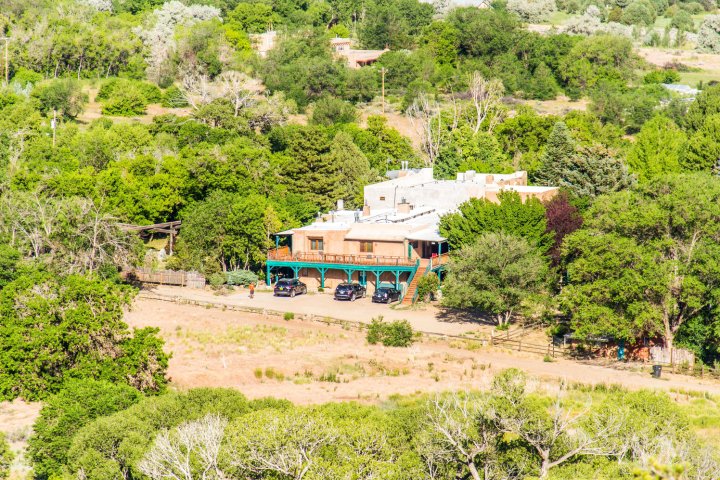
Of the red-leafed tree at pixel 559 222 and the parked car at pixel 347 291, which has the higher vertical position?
the red-leafed tree at pixel 559 222

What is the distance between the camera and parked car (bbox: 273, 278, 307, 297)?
59688 millimetres

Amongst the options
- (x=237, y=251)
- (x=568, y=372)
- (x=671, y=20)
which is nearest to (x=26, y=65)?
(x=237, y=251)

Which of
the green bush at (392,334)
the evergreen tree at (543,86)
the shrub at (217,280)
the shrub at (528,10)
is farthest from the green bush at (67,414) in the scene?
the shrub at (528,10)

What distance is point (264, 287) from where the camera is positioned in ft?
205

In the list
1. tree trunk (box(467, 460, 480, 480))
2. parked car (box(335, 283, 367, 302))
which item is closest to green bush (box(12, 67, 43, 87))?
parked car (box(335, 283, 367, 302))

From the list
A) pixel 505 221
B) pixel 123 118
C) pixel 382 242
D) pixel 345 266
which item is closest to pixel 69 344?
pixel 345 266

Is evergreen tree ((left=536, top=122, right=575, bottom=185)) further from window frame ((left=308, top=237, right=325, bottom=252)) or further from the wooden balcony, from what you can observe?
window frame ((left=308, top=237, right=325, bottom=252))

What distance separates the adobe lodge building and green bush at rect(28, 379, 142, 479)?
22.8 meters

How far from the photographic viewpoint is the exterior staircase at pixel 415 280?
57500 mm

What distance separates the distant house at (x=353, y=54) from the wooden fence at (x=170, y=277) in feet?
203

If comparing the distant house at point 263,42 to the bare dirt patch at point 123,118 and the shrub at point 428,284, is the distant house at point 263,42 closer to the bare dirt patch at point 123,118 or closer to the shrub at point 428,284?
the bare dirt patch at point 123,118

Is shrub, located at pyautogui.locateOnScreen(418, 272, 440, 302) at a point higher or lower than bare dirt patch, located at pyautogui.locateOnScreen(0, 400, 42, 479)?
higher

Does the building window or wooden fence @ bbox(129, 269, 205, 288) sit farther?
wooden fence @ bbox(129, 269, 205, 288)

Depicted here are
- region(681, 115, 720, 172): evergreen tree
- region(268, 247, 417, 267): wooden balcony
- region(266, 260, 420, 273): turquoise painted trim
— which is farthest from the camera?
region(681, 115, 720, 172): evergreen tree
